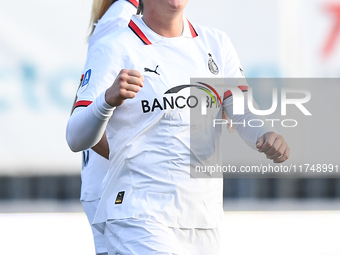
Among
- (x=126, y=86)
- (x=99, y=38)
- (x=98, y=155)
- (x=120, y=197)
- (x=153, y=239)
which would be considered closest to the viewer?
(x=126, y=86)

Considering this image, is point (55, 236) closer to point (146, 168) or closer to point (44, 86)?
point (44, 86)

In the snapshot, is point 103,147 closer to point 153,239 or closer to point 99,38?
point 99,38

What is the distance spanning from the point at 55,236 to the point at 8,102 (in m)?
1.39

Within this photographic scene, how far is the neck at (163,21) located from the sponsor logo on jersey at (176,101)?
9.0 inches

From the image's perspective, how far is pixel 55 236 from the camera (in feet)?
18.5

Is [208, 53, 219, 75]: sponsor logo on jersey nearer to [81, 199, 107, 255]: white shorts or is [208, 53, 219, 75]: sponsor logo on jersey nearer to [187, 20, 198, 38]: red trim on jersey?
[187, 20, 198, 38]: red trim on jersey

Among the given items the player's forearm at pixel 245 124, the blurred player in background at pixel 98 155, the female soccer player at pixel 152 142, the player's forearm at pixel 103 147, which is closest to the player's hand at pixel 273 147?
the female soccer player at pixel 152 142

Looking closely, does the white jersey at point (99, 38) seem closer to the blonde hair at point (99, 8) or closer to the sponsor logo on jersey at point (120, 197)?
the blonde hair at point (99, 8)

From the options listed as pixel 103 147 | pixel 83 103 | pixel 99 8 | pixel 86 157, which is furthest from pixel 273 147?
pixel 99 8

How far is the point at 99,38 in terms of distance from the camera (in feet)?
9.55

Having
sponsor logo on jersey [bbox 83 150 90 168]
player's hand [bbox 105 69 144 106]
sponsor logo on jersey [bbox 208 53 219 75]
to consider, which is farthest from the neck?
sponsor logo on jersey [bbox 83 150 90 168]

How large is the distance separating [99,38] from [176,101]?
878 mm

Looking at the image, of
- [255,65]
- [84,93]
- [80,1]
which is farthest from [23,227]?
[84,93]

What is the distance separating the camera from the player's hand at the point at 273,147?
2.09 metres
